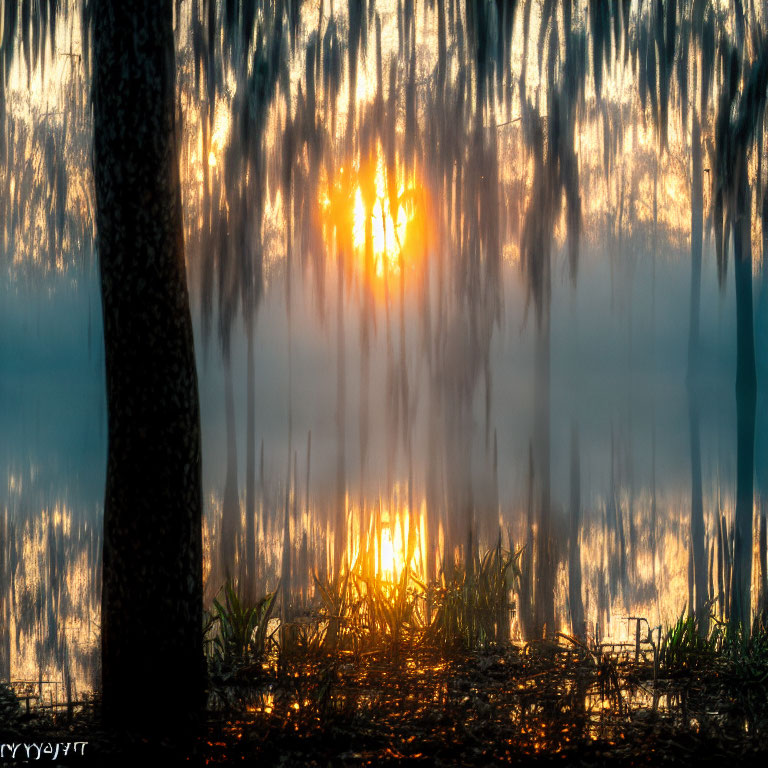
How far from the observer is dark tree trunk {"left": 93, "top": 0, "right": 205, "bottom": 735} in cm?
280

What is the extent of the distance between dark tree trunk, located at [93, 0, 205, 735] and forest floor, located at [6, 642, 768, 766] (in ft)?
0.93

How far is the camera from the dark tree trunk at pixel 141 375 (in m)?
2.80

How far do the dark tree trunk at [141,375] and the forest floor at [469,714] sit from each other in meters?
0.28

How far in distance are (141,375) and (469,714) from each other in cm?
188

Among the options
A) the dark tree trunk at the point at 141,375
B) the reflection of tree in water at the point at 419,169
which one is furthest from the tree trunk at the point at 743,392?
the dark tree trunk at the point at 141,375

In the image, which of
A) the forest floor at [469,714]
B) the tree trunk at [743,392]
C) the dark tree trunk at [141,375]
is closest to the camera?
the forest floor at [469,714]

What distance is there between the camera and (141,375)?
281cm

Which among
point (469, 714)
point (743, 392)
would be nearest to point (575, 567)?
point (469, 714)

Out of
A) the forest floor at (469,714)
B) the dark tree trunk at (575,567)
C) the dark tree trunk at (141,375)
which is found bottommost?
the dark tree trunk at (575,567)

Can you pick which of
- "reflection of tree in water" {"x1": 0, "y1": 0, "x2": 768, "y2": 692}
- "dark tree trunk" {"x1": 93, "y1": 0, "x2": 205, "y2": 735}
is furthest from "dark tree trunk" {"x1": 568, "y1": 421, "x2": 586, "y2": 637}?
"dark tree trunk" {"x1": 93, "y1": 0, "x2": 205, "y2": 735}

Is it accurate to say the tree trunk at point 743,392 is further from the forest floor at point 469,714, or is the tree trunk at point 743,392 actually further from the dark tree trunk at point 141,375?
the dark tree trunk at point 141,375

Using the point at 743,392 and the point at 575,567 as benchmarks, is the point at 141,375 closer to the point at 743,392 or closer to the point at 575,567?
the point at 575,567

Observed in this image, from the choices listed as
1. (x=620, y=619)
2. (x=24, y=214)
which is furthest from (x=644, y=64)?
(x=24, y=214)

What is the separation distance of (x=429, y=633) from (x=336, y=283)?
5657 mm
